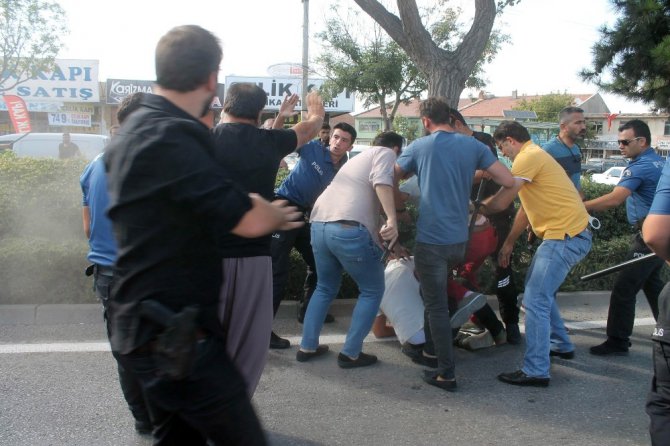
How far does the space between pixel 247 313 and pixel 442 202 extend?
5.16ft

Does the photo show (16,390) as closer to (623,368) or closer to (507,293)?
(507,293)

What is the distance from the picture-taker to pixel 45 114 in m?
30.0

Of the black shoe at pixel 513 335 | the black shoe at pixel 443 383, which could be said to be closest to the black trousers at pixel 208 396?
the black shoe at pixel 443 383

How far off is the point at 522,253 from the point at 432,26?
39.7ft

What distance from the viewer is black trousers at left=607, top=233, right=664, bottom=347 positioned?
452 cm

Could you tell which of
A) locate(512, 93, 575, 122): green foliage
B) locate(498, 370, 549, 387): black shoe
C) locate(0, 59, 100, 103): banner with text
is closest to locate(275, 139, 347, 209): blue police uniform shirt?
locate(498, 370, 549, 387): black shoe

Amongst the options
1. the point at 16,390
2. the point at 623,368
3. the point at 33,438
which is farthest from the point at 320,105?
the point at 623,368

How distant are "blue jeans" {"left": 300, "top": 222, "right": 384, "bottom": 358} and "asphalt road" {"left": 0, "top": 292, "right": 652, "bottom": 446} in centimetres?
26

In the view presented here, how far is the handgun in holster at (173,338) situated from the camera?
65.8 inches

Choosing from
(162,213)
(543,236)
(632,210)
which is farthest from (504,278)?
(162,213)

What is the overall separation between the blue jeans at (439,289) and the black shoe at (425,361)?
0.35m

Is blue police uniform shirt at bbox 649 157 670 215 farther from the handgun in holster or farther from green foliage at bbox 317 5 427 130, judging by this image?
green foliage at bbox 317 5 427 130

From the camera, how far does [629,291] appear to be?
4539 mm

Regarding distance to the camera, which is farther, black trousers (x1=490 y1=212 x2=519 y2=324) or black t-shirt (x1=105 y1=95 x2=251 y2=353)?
black trousers (x1=490 y1=212 x2=519 y2=324)
